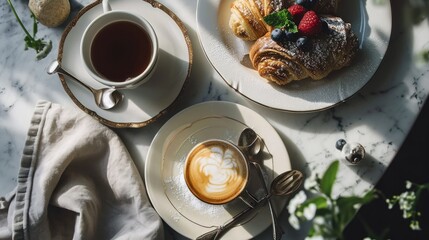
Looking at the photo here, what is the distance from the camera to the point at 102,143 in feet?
5.75

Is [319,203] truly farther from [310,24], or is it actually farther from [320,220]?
[310,24]

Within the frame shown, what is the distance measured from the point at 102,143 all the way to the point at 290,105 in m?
0.58

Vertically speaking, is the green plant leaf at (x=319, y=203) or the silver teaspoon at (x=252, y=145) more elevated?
the green plant leaf at (x=319, y=203)

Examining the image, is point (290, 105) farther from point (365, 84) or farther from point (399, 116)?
point (399, 116)

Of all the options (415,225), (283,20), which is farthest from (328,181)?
(283,20)

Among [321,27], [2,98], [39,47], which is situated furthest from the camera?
[2,98]

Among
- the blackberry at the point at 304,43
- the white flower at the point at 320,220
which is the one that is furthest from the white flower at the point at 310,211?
the blackberry at the point at 304,43

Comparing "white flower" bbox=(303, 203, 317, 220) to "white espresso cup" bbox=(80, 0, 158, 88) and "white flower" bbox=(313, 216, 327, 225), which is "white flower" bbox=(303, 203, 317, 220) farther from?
"white espresso cup" bbox=(80, 0, 158, 88)

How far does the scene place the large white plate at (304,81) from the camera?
1.68 meters

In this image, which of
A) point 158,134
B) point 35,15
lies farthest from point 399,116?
point 35,15

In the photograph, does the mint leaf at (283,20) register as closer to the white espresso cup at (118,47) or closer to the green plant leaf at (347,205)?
the white espresso cup at (118,47)

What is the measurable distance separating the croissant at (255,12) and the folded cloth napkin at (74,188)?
0.50 meters

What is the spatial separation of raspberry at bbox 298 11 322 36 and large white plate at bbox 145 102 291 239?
0.28 m

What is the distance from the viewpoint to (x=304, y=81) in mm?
1741
